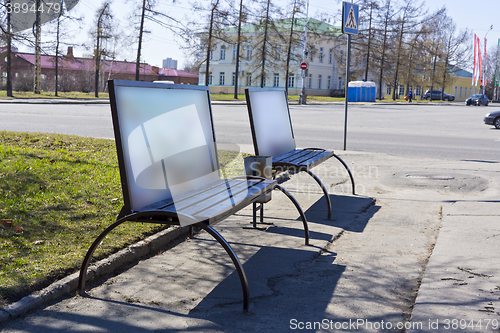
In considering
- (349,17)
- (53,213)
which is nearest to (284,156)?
(53,213)

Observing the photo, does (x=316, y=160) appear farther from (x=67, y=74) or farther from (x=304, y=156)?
(x=67, y=74)

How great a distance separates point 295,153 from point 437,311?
391 centimetres

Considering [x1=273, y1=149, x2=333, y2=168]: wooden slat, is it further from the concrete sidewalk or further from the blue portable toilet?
the blue portable toilet

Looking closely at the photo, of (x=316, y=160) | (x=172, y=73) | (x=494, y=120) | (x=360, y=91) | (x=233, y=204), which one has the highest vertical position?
(x=172, y=73)

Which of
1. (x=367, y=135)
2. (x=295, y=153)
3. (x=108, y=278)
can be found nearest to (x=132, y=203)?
(x=108, y=278)

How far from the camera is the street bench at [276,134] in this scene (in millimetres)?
5767

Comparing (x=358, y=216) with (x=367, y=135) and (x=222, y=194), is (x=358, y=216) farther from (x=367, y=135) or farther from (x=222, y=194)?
(x=367, y=135)

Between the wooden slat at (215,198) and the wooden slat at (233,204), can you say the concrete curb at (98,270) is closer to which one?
the wooden slat at (215,198)

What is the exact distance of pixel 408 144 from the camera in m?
13.2

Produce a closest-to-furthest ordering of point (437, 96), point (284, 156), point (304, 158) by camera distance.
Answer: point (304, 158), point (284, 156), point (437, 96)

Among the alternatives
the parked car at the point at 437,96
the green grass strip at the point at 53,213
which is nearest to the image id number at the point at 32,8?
the green grass strip at the point at 53,213

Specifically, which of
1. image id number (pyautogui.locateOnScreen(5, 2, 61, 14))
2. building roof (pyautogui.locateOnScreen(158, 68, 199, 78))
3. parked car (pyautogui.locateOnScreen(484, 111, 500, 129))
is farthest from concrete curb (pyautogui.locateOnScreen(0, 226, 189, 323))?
building roof (pyautogui.locateOnScreen(158, 68, 199, 78))
